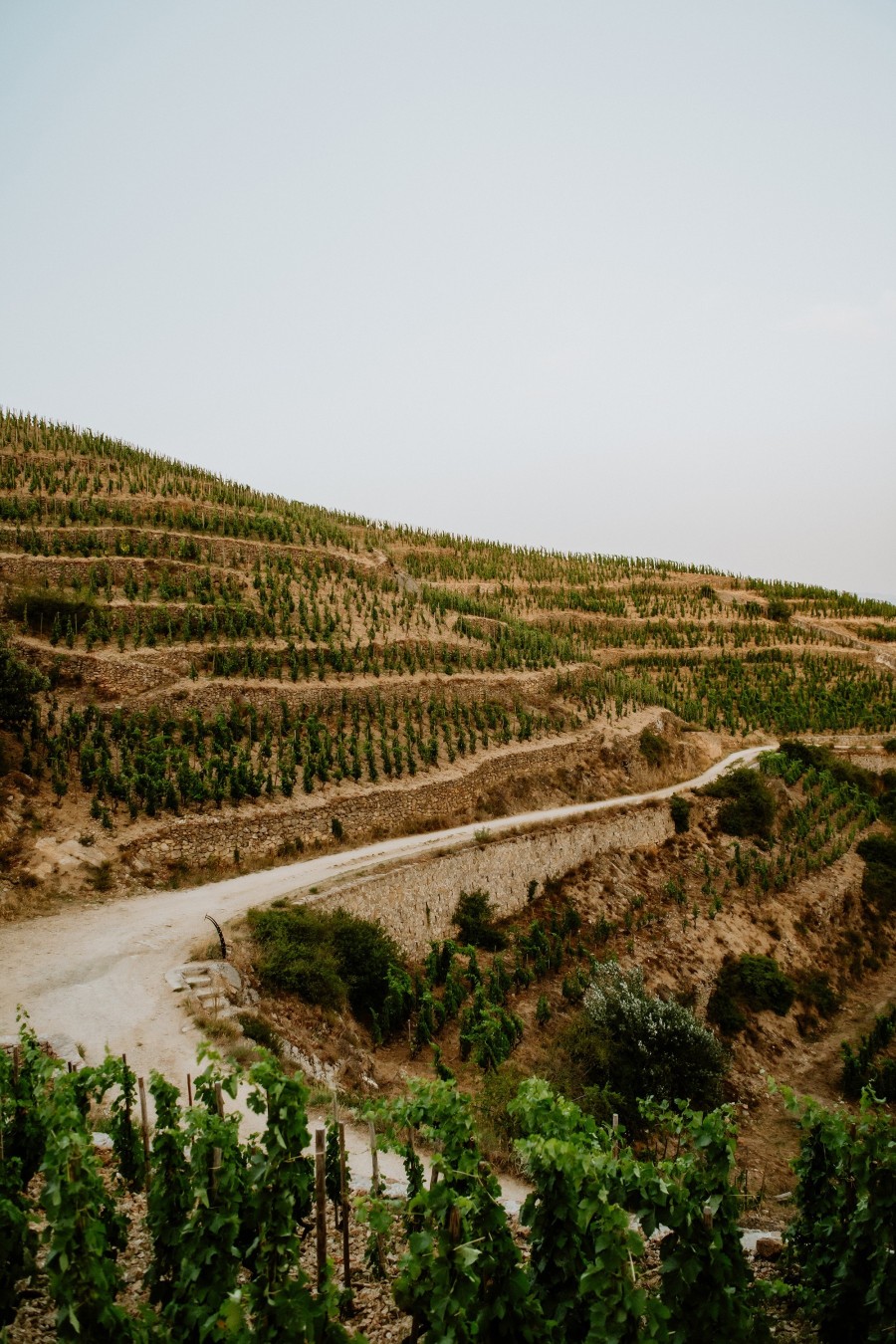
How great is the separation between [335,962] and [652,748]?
20.4 metres

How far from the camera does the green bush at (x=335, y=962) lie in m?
16.0

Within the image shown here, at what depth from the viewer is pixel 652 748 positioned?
3388 centimetres

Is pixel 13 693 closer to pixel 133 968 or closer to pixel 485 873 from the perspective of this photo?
pixel 133 968

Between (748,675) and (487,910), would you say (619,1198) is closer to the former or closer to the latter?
(487,910)

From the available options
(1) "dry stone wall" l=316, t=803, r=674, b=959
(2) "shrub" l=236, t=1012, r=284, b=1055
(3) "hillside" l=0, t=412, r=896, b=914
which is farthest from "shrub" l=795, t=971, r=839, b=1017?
(2) "shrub" l=236, t=1012, r=284, b=1055

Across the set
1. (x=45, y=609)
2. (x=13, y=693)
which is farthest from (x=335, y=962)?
(x=45, y=609)

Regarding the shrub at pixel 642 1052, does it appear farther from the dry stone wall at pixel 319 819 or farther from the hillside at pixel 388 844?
the dry stone wall at pixel 319 819

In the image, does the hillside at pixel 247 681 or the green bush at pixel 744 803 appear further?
the green bush at pixel 744 803

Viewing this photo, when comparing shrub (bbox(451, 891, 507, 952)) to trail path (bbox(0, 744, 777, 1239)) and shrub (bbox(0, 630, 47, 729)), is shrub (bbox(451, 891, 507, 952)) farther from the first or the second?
shrub (bbox(0, 630, 47, 729))

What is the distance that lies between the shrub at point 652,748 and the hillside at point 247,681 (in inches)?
6.4

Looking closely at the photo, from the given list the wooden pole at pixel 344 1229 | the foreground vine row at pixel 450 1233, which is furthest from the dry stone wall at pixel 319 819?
the wooden pole at pixel 344 1229

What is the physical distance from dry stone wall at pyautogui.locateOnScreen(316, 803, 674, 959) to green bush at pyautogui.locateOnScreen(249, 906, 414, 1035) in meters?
0.86

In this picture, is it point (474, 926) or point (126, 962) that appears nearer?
point (126, 962)

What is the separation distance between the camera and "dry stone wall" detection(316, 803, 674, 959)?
19.9m
